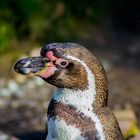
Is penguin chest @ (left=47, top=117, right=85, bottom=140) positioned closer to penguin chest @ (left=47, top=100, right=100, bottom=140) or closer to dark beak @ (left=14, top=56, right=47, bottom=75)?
penguin chest @ (left=47, top=100, right=100, bottom=140)

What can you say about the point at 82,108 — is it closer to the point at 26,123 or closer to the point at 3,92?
the point at 26,123

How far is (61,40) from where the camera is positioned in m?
6.73

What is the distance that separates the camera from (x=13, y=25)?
6727 mm

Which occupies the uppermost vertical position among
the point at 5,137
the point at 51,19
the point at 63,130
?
the point at 63,130

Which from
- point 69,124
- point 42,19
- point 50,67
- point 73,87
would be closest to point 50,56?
point 50,67

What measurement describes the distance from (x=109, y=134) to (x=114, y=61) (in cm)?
350

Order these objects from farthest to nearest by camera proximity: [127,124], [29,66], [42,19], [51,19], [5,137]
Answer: [51,19] → [42,19] → [5,137] → [127,124] → [29,66]

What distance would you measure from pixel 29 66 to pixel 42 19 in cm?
377

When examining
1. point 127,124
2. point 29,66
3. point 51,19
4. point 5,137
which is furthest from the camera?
point 51,19

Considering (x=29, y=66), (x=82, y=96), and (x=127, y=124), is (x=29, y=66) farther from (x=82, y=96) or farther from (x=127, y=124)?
(x=127, y=124)

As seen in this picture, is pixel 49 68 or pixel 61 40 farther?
pixel 61 40

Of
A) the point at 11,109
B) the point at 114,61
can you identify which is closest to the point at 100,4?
the point at 114,61

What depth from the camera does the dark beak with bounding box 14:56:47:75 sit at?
2.94 m

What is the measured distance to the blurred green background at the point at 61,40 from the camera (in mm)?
5793
